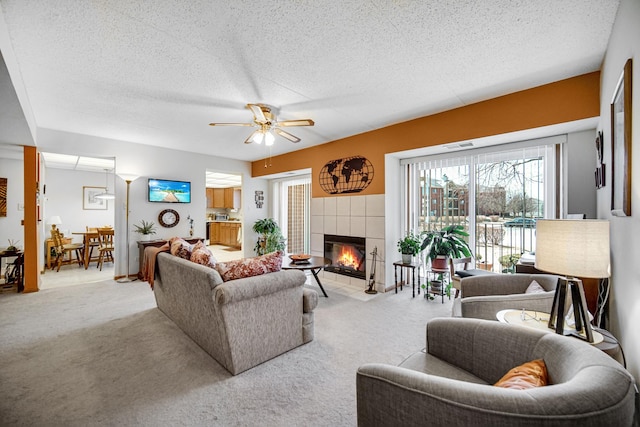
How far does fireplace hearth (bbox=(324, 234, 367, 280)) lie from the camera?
178 inches

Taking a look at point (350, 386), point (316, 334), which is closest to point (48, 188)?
point (316, 334)

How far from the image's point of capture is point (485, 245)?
3.71m

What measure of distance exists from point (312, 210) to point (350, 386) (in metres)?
3.63

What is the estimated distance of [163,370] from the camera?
213cm

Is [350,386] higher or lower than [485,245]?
lower

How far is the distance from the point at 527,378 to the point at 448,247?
9.14 ft

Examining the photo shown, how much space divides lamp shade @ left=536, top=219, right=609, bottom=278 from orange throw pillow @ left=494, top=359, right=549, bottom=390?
0.59 meters

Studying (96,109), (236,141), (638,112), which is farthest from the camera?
(236,141)

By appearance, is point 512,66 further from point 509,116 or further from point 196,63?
point 196,63

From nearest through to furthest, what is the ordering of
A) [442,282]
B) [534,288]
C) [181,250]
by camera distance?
[534,288] < [181,250] < [442,282]

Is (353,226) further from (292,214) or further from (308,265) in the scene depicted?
(292,214)

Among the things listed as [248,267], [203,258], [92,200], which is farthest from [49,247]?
[248,267]

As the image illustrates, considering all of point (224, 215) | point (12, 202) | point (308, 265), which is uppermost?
point (12, 202)

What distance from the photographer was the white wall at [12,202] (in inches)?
208
